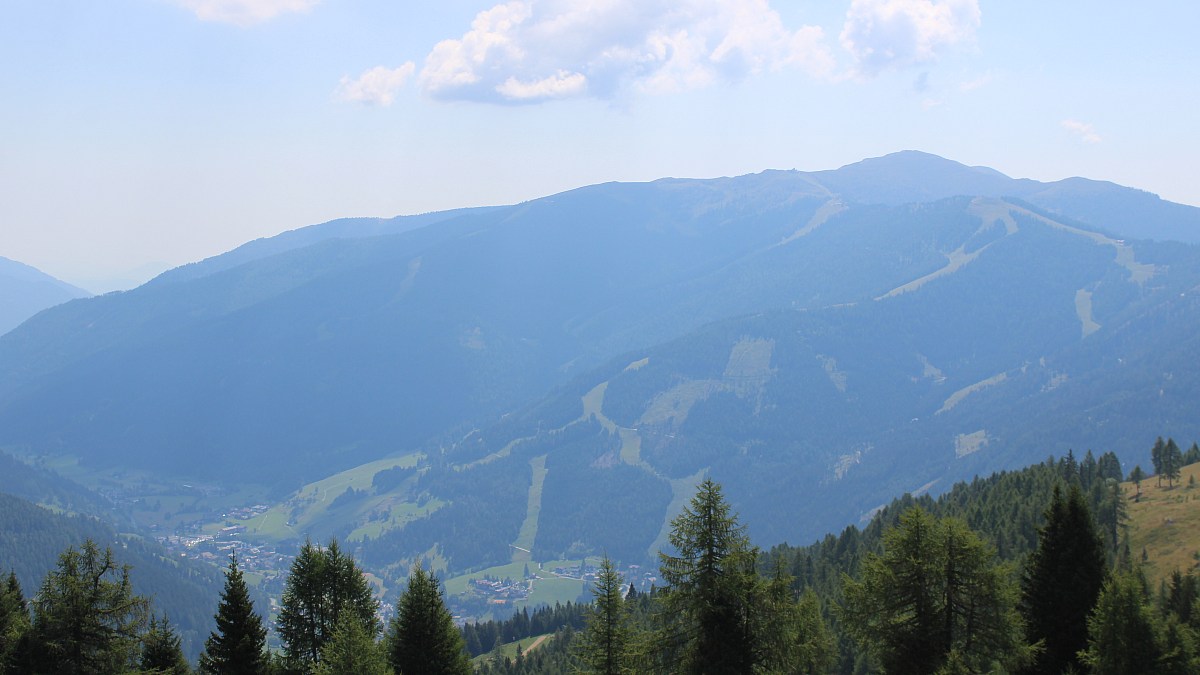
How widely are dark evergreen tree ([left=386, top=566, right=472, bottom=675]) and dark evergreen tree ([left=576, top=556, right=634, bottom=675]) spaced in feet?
21.0

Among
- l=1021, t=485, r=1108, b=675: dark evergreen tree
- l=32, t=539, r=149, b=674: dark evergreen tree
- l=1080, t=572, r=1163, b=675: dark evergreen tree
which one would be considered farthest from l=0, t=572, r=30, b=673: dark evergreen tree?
l=1080, t=572, r=1163, b=675: dark evergreen tree

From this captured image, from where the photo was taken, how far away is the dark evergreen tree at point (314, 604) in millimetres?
37938

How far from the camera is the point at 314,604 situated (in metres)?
38.3

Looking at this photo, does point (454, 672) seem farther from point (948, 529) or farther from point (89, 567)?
point (948, 529)

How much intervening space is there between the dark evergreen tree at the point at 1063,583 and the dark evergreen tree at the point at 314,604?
2487cm

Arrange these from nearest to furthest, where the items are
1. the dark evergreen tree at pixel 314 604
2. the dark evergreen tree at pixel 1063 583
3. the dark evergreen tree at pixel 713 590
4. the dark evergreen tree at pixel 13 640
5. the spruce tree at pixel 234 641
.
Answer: the dark evergreen tree at pixel 713 590, the dark evergreen tree at pixel 13 640, the dark evergreen tree at pixel 1063 583, the spruce tree at pixel 234 641, the dark evergreen tree at pixel 314 604

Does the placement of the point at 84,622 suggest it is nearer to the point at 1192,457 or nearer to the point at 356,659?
the point at 356,659

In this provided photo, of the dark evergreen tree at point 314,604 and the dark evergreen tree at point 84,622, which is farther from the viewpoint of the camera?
the dark evergreen tree at point 314,604

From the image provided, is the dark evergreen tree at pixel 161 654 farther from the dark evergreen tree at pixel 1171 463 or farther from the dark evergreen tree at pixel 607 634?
the dark evergreen tree at pixel 1171 463

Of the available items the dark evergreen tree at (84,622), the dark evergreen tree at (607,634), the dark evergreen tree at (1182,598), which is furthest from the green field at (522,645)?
the dark evergreen tree at (84,622)

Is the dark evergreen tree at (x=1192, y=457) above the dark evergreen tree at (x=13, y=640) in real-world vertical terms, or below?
below

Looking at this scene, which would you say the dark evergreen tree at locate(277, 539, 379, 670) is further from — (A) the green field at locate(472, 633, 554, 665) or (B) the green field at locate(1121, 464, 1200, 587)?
(A) the green field at locate(472, 633, 554, 665)

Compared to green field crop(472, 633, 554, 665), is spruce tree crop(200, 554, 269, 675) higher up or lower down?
higher up

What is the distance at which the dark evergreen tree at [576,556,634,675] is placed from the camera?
96.5 ft
